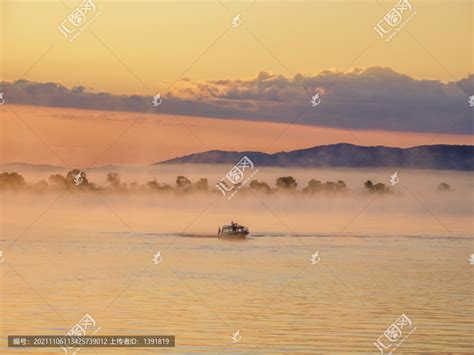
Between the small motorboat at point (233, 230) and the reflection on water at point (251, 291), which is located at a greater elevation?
the small motorboat at point (233, 230)

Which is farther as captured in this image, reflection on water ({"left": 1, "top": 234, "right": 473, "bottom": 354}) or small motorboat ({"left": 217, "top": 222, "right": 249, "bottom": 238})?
small motorboat ({"left": 217, "top": 222, "right": 249, "bottom": 238})

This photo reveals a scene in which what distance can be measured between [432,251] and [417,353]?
16922mm

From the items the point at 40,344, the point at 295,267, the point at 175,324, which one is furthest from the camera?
the point at 295,267

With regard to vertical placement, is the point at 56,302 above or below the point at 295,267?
below

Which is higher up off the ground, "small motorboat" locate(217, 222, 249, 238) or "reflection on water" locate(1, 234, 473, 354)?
"small motorboat" locate(217, 222, 249, 238)

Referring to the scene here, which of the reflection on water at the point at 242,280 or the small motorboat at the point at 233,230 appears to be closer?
the reflection on water at the point at 242,280

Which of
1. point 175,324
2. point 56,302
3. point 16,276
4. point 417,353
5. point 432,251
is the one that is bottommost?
point 417,353

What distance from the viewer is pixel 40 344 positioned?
90.6ft

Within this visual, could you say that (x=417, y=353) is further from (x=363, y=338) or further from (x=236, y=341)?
(x=236, y=341)

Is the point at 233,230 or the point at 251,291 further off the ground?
the point at 233,230

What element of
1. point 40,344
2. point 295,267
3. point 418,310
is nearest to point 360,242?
point 295,267

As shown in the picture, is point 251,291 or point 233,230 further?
point 233,230

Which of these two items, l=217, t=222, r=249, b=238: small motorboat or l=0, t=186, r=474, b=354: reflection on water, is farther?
l=217, t=222, r=249, b=238: small motorboat

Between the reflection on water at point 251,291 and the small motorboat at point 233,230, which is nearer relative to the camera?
the reflection on water at point 251,291
